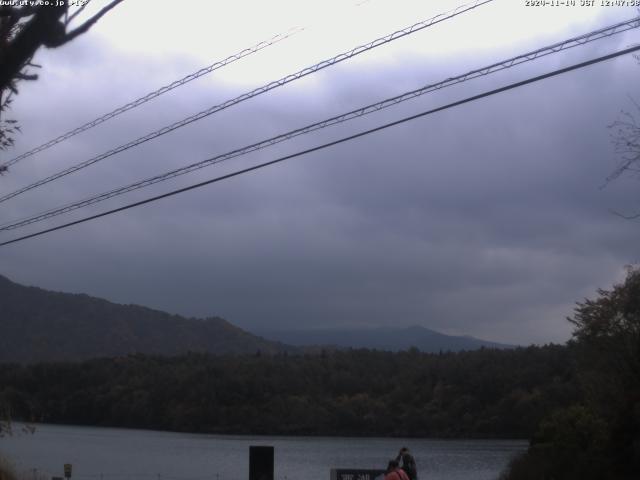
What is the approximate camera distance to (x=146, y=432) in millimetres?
70625

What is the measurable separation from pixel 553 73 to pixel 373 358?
224 ft

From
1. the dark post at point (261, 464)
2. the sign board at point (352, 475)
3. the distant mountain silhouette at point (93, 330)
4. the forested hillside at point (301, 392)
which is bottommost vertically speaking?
the sign board at point (352, 475)

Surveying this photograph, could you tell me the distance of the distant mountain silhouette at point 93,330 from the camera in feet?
417

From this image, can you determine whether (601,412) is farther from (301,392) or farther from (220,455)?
(301,392)

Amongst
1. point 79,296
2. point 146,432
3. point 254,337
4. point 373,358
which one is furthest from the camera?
point 254,337

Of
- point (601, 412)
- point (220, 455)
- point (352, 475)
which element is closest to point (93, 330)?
point (220, 455)

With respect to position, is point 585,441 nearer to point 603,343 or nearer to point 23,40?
point 603,343

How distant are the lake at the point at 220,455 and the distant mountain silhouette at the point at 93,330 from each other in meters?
61.5

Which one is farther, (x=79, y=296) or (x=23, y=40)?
(x=79, y=296)

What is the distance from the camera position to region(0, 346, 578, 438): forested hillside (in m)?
54.4

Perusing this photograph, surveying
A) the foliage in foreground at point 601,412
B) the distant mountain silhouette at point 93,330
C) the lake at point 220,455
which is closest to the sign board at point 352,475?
the foliage in foreground at point 601,412

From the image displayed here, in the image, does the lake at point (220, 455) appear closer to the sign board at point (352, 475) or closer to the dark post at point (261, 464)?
the dark post at point (261, 464)

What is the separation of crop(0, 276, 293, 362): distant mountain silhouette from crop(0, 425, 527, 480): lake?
61.5 meters

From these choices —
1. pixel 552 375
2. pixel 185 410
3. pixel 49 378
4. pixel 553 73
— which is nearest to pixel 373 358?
pixel 185 410
